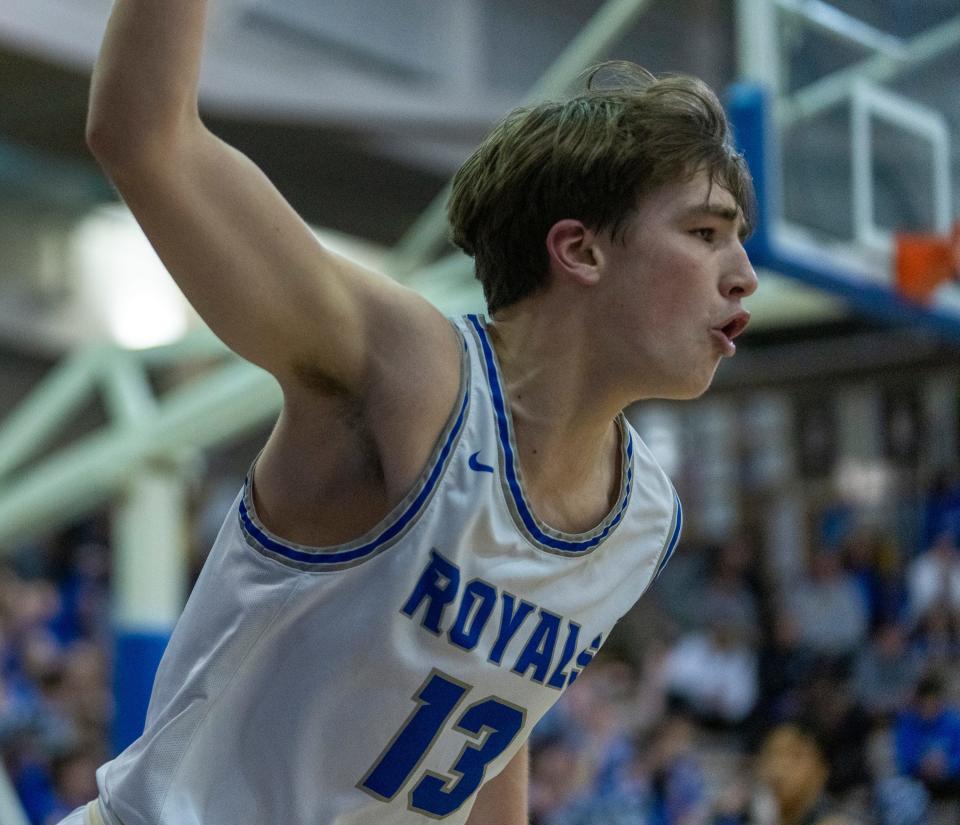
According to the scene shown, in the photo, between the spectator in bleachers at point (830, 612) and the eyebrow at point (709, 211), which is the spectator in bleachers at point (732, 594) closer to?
A: the spectator in bleachers at point (830, 612)

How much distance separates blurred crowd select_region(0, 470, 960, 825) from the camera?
846 cm

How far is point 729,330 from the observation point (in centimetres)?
216

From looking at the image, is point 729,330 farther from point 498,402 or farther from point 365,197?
point 365,197

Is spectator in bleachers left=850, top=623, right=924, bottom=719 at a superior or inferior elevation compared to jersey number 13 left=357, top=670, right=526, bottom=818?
inferior

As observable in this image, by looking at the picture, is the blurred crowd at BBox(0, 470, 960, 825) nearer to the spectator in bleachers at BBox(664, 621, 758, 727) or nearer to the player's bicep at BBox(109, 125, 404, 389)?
the spectator in bleachers at BBox(664, 621, 758, 727)

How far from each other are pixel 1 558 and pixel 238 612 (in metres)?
11.3

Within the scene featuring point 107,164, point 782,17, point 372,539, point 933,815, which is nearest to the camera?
point 107,164

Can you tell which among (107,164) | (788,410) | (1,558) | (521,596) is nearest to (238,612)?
(521,596)

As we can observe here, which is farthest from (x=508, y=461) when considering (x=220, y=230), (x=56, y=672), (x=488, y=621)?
(x=56, y=672)

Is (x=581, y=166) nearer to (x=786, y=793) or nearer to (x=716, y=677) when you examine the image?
(x=786, y=793)

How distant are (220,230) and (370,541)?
0.47m

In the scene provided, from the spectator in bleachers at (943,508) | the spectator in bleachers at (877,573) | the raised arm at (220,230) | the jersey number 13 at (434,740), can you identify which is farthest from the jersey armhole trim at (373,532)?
the spectator in bleachers at (943,508)

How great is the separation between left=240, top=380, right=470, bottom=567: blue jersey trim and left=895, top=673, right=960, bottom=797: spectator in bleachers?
753cm

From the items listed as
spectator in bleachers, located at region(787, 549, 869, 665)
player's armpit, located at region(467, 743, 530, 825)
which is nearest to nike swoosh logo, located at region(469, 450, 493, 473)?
player's armpit, located at region(467, 743, 530, 825)
